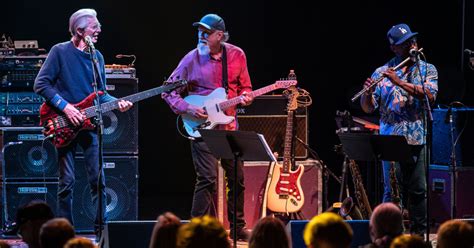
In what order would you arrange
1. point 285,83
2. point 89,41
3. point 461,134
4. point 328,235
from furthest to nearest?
point 461,134 → point 285,83 → point 89,41 → point 328,235

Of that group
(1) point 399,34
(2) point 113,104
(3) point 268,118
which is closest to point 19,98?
(2) point 113,104

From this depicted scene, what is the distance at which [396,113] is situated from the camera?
9.01m

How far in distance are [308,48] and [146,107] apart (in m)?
2.53

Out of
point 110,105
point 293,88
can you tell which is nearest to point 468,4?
point 293,88

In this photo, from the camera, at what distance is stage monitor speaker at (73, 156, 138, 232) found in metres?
10.2

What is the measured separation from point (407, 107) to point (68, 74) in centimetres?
344

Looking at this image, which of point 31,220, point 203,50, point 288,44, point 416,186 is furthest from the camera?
point 288,44

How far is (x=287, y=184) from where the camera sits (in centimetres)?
1031

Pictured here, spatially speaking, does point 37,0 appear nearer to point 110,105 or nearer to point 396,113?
point 110,105

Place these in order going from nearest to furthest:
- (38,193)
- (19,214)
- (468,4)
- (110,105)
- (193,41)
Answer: (19,214), (110,105), (38,193), (468,4), (193,41)

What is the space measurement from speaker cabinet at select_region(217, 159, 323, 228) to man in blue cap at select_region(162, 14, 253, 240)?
0.68 m

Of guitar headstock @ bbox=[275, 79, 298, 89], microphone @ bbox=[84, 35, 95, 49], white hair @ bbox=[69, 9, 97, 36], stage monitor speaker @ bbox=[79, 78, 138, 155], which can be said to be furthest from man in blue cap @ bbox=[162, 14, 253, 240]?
microphone @ bbox=[84, 35, 95, 49]

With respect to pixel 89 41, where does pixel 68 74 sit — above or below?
below

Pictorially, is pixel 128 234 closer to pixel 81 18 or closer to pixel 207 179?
pixel 207 179
